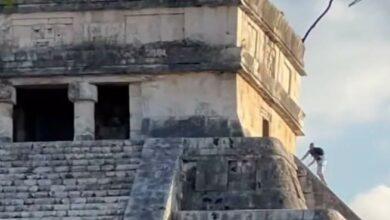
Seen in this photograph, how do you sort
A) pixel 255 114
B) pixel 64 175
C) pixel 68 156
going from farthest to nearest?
pixel 255 114
pixel 68 156
pixel 64 175

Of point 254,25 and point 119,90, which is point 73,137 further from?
point 254,25

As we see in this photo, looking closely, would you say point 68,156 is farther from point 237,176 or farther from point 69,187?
point 237,176

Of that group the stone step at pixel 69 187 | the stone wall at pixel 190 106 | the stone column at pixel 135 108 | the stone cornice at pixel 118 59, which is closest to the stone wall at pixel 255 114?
the stone wall at pixel 190 106

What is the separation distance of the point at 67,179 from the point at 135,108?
8.46ft

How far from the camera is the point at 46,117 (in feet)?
97.1

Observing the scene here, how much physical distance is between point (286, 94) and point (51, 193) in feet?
20.8

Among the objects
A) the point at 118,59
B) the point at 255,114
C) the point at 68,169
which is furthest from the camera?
the point at 255,114

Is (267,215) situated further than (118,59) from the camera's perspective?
No

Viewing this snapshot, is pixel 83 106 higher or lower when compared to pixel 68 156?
higher

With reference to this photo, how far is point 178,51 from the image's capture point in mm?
27953

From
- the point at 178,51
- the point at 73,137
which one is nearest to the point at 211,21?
the point at 178,51

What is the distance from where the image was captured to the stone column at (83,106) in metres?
28.1

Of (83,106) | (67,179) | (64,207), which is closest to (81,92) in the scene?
(83,106)

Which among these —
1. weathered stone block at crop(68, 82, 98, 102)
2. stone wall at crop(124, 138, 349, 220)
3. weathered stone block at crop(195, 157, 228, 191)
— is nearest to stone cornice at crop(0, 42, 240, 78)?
weathered stone block at crop(68, 82, 98, 102)
